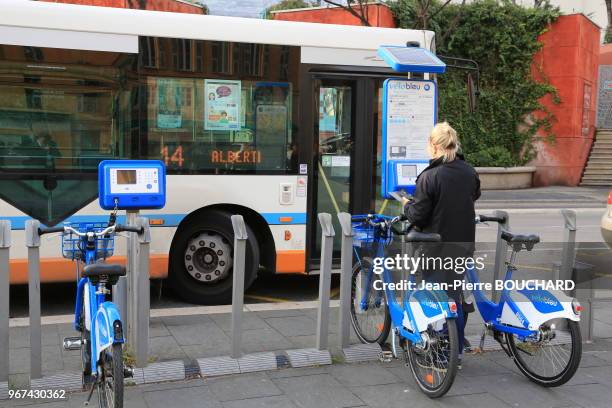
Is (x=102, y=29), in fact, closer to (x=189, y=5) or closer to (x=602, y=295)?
(x=602, y=295)

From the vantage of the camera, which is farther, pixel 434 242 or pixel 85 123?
pixel 85 123

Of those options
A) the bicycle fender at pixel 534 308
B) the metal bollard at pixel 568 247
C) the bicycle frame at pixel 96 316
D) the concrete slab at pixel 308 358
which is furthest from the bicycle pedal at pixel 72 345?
the metal bollard at pixel 568 247

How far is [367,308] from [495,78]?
20694 mm

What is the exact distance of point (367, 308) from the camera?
5.56 meters

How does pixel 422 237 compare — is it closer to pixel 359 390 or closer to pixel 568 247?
pixel 359 390

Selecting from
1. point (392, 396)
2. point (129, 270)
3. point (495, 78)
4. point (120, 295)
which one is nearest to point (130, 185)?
point (129, 270)

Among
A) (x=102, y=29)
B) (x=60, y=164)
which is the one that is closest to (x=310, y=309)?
(x=60, y=164)

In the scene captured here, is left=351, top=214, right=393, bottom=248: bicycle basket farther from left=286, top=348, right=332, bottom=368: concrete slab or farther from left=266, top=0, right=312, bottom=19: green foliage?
left=266, top=0, right=312, bottom=19: green foliage

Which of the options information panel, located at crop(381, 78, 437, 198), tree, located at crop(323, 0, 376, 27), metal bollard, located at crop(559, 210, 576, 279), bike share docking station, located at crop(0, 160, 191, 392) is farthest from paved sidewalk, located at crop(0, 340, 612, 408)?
tree, located at crop(323, 0, 376, 27)

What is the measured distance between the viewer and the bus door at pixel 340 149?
24.7 feet

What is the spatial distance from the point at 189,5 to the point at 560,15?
1319 centimetres

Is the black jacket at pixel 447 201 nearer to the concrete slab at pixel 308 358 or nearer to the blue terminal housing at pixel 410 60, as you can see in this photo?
the concrete slab at pixel 308 358

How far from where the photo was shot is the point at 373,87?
7695 mm

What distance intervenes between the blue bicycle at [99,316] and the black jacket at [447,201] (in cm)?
196
